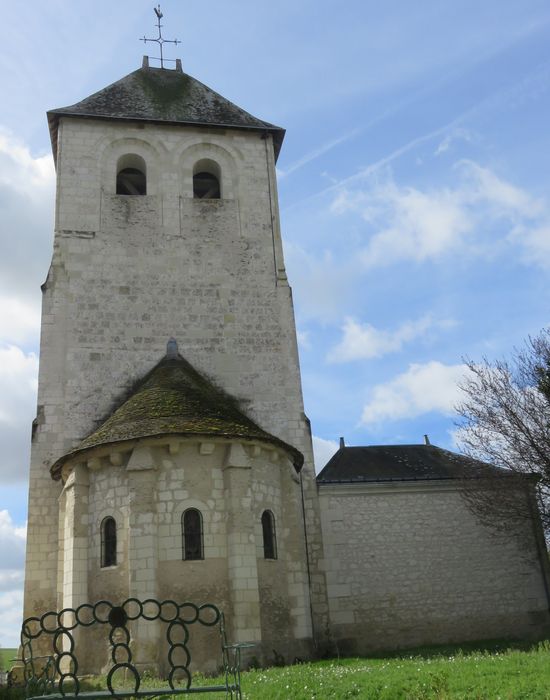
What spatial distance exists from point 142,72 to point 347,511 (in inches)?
589

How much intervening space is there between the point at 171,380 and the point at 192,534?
3762mm

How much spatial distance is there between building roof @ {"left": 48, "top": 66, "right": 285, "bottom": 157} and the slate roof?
8110 millimetres

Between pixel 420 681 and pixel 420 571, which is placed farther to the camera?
pixel 420 571

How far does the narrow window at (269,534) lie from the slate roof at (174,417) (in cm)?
139

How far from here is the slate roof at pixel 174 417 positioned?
1262 cm

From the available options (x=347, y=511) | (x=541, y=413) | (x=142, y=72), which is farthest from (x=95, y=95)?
(x=541, y=413)

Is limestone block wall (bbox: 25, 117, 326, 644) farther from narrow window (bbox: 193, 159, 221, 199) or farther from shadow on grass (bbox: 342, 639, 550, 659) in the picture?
shadow on grass (bbox: 342, 639, 550, 659)

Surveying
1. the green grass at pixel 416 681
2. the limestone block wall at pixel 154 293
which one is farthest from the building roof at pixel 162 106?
the green grass at pixel 416 681

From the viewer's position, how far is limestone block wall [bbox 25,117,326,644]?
15.6m

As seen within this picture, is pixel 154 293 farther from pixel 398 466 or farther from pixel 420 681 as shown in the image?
pixel 420 681

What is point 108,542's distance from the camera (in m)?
12.7

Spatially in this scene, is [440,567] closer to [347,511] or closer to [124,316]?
[347,511]

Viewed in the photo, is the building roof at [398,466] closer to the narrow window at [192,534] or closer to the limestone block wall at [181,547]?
the limestone block wall at [181,547]

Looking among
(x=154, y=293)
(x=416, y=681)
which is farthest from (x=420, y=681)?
(x=154, y=293)
